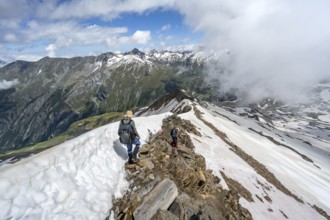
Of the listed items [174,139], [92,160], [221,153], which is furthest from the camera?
[221,153]

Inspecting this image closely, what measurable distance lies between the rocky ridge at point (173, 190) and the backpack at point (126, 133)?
2.01 m

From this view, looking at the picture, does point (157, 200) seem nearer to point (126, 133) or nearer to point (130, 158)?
point (130, 158)

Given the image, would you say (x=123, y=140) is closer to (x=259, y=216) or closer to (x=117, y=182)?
(x=117, y=182)

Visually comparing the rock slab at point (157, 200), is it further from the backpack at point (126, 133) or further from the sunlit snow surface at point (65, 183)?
the backpack at point (126, 133)

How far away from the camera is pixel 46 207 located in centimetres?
1396

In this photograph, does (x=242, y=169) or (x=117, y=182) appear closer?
(x=117, y=182)

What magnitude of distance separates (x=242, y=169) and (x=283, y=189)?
807cm

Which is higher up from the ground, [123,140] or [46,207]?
[123,140]

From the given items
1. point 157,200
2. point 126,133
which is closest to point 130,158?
point 126,133

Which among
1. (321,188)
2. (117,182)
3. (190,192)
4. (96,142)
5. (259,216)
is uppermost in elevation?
(96,142)

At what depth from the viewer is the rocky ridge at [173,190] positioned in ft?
52.5

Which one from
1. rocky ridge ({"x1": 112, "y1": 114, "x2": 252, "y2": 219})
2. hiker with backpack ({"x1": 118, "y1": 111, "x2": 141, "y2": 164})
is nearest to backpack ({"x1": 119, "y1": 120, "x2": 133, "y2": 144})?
hiker with backpack ({"x1": 118, "y1": 111, "x2": 141, "y2": 164})

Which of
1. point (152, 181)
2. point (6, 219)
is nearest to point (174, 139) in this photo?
point (152, 181)

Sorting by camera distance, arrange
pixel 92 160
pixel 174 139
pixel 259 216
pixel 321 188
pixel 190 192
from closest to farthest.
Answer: pixel 92 160 < pixel 190 192 < pixel 259 216 < pixel 174 139 < pixel 321 188
